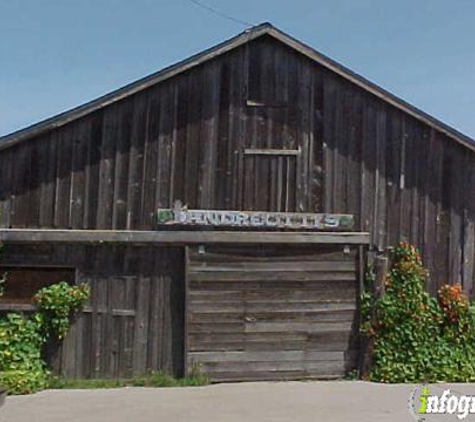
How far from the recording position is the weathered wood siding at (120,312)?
44.6 ft

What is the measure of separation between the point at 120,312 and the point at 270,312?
2.40m

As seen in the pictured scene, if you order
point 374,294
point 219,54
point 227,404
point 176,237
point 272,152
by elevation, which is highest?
point 219,54

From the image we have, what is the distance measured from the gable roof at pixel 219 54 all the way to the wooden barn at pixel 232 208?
1.0 inches

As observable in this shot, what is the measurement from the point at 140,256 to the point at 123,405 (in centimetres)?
283

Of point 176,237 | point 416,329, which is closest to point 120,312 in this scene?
point 176,237

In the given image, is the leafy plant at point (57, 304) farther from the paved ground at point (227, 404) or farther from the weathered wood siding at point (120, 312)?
the paved ground at point (227, 404)

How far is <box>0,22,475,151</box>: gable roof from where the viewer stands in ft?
44.1

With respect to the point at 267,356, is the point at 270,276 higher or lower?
higher

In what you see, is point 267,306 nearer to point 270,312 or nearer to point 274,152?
point 270,312

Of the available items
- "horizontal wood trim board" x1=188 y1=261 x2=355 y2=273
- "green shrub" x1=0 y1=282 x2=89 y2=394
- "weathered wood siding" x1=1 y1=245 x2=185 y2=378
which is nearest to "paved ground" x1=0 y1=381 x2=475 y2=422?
"green shrub" x1=0 y1=282 x2=89 y2=394

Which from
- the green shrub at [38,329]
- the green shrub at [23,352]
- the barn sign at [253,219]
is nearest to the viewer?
the green shrub at [23,352]

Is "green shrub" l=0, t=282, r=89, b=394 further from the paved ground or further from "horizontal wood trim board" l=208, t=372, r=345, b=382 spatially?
"horizontal wood trim board" l=208, t=372, r=345, b=382

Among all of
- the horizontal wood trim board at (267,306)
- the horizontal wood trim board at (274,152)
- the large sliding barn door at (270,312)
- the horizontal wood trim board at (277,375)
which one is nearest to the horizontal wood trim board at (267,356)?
the large sliding barn door at (270,312)

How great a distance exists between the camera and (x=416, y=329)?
46.1ft
